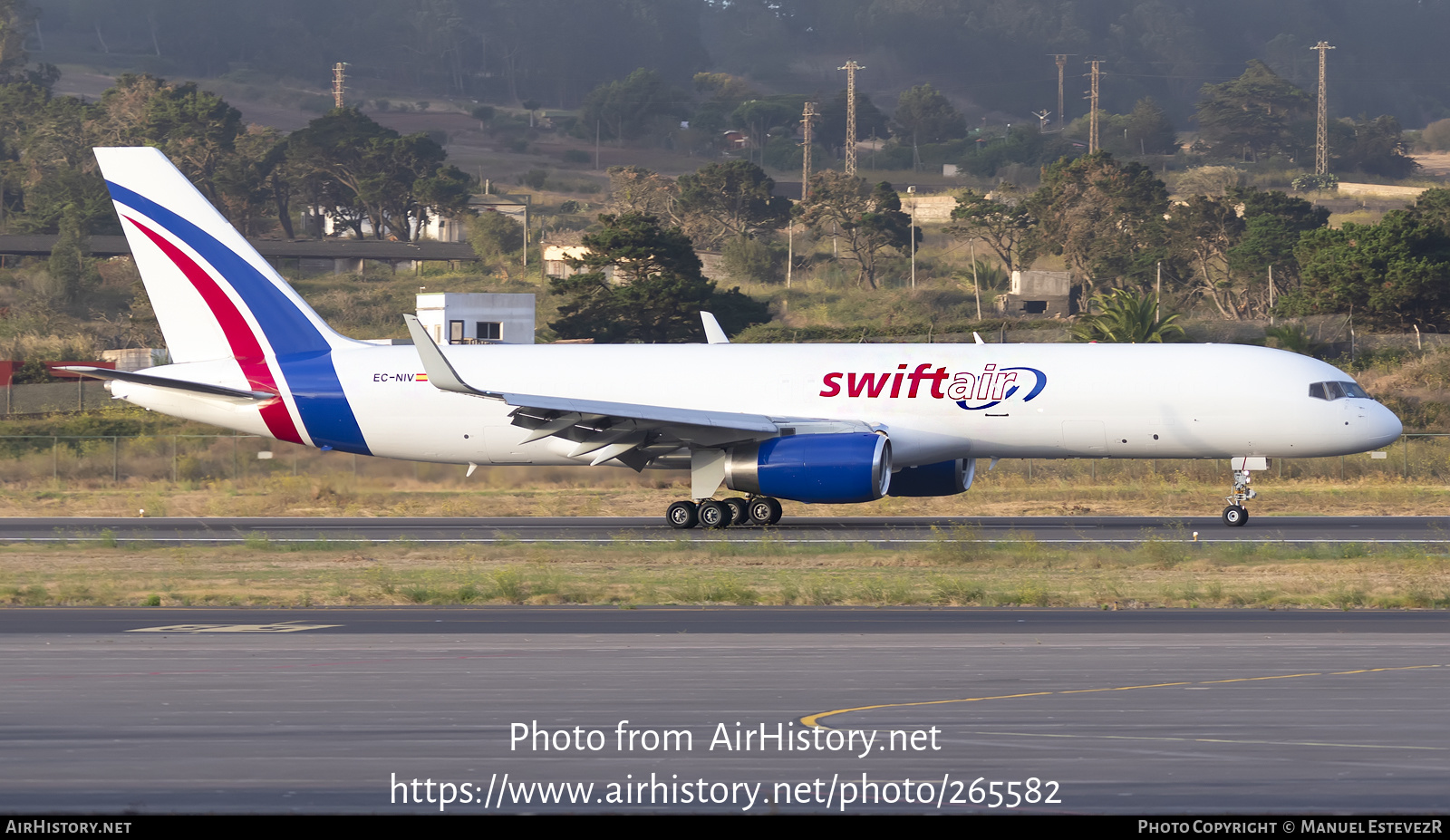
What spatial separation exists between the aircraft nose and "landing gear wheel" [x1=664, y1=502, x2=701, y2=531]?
1376cm

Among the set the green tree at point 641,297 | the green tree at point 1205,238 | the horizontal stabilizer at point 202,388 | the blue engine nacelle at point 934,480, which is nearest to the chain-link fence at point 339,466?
the horizontal stabilizer at point 202,388

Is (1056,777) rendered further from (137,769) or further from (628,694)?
(137,769)

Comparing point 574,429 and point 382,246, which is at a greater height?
point 382,246

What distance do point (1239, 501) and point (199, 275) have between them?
23148 mm

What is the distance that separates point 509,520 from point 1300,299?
53.3 metres

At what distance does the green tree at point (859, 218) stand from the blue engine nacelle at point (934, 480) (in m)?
80.5

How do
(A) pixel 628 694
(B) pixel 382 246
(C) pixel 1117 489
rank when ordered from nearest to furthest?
1. (A) pixel 628 694
2. (C) pixel 1117 489
3. (B) pixel 382 246

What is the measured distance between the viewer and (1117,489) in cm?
4406

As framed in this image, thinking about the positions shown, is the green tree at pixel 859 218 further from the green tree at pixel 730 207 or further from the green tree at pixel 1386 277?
the green tree at pixel 1386 277

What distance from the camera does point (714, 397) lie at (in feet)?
113

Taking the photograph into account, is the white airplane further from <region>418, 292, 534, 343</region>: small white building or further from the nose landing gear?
<region>418, 292, 534, 343</region>: small white building

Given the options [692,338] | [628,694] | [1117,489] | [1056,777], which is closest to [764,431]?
[1117,489]

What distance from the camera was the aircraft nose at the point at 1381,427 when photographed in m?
32.7

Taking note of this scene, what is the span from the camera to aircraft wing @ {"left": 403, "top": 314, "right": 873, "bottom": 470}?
3181cm
